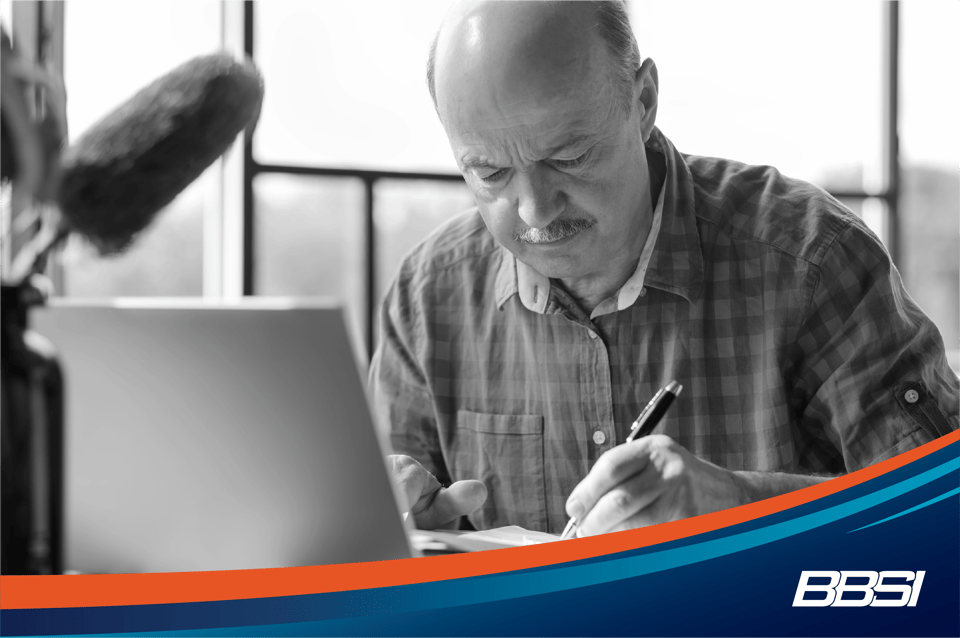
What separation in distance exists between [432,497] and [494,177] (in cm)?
47

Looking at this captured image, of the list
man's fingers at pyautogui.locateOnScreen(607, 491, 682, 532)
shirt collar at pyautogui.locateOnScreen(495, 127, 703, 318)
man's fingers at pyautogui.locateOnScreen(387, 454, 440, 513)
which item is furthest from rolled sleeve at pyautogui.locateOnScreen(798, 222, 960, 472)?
man's fingers at pyautogui.locateOnScreen(387, 454, 440, 513)

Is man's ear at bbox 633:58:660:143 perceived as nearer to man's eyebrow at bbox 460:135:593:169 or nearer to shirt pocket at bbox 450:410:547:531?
man's eyebrow at bbox 460:135:593:169

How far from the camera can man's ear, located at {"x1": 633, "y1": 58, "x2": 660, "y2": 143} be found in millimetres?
1351

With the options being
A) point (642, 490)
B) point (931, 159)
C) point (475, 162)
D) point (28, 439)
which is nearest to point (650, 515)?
point (642, 490)

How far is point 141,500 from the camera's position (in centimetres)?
73

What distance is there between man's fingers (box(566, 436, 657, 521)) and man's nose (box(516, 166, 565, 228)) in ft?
1.64

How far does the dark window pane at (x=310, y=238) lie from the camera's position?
302 cm

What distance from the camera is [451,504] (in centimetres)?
110

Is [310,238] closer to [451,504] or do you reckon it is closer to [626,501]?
[451,504]

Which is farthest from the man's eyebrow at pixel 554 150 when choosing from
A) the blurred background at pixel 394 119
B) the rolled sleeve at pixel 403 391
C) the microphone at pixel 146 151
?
the blurred background at pixel 394 119

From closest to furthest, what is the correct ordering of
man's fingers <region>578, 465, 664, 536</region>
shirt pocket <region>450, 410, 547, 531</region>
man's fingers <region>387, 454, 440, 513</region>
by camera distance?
man's fingers <region>578, 465, 664, 536</region>, man's fingers <region>387, 454, 440, 513</region>, shirt pocket <region>450, 410, 547, 531</region>

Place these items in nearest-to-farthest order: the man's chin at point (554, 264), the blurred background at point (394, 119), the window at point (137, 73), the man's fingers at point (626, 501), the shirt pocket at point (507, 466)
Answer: the man's fingers at point (626, 501) → the man's chin at point (554, 264) → the shirt pocket at point (507, 466) → the window at point (137, 73) → the blurred background at point (394, 119)

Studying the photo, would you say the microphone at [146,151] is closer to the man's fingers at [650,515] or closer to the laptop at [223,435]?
the laptop at [223,435]

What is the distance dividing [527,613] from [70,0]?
8.67 ft
